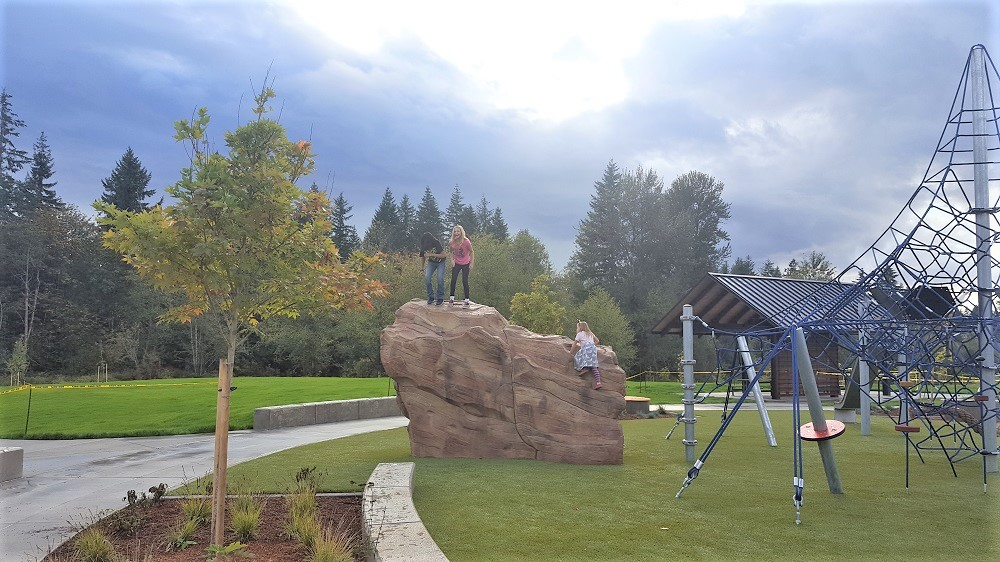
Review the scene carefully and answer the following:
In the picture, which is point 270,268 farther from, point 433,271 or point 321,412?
point 321,412

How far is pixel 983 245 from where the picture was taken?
9.76m

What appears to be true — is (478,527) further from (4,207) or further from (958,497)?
(4,207)

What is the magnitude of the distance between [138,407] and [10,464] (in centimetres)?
981

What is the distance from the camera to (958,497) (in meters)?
9.01

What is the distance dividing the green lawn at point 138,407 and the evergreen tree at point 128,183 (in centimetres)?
3317

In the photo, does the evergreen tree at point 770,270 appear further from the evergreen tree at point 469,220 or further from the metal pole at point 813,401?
the metal pole at point 813,401

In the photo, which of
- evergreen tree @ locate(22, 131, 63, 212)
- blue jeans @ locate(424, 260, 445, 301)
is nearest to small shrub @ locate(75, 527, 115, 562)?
blue jeans @ locate(424, 260, 445, 301)

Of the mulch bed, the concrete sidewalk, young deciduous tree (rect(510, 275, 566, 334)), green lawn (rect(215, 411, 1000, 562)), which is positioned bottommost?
the concrete sidewalk

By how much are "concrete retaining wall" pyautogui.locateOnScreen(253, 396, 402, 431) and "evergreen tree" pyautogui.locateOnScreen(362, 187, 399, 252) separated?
Result: 36.8 metres

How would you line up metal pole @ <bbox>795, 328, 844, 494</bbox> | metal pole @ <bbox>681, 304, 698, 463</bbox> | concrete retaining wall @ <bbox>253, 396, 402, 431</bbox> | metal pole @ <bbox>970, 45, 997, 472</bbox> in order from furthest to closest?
concrete retaining wall @ <bbox>253, 396, 402, 431</bbox> < metal pole @ <bbox>681, 304, 698, 463</bbox> < metal pole @ <bbox>970, 45, 997, 472</bbox> < metal pole @ <bbox>795, 328, 844, 494</bbox>

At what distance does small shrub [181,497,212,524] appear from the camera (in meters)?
6.86

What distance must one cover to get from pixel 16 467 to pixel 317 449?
4.75 meters

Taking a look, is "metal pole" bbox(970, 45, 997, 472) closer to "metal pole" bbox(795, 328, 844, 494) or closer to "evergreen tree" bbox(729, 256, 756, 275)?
"metal pole" bbox(795, 328, 844, 494)

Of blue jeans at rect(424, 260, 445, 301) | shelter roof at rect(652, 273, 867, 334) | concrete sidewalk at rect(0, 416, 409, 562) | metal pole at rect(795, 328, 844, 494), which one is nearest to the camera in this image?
concrete sidewalk at rect(0, 416, 409, 562)
